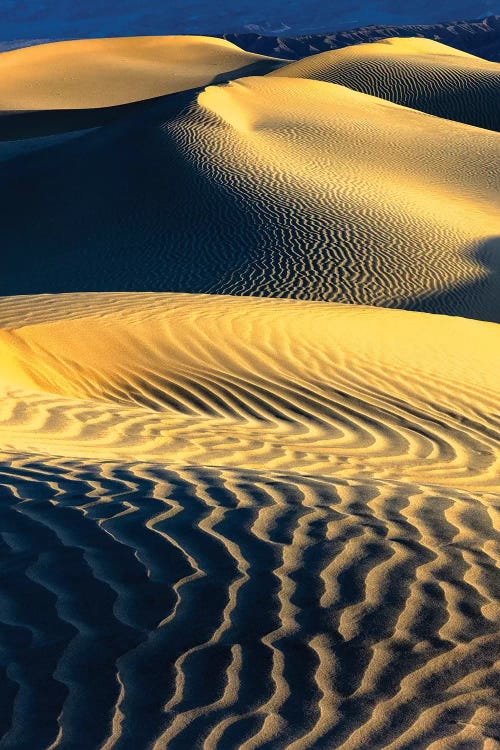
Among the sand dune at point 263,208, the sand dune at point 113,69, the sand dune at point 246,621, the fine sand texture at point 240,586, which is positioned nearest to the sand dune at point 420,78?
the sand dune at point 113,69

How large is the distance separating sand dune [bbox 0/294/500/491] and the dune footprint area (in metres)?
0.04

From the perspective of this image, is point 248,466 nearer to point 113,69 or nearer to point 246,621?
point 246,621

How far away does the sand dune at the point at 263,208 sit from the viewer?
1816 centimetres

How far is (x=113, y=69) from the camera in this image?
2275 inches

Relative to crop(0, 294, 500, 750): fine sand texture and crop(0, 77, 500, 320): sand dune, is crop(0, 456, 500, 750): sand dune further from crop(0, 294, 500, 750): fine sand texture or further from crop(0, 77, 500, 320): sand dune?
crop(0, 77, 500, 320): sand dune

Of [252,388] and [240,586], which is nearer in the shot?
[240,586]

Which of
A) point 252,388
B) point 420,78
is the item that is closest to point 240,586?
point 252,388

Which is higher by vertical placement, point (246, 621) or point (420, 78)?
point (420, 78)

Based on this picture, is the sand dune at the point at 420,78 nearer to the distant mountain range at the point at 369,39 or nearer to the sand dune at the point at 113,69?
the sand dune at the point at 113,69

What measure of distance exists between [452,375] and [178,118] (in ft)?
62.0

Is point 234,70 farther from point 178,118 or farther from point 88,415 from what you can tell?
point 88,415

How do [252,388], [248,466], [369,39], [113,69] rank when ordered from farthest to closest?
[369,39] < [113,69] < [252,388] < [248,466]

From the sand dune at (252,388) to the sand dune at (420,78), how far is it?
29.6 m

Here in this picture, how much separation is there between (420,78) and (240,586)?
4137cm
